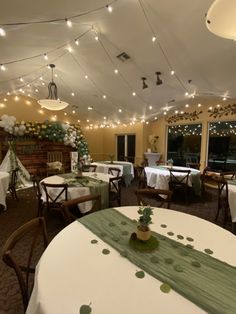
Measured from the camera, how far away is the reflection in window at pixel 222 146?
6.11 m

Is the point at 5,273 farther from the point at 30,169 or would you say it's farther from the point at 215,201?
the point at 30,169

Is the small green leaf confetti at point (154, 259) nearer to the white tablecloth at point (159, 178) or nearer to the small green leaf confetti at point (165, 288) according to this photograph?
the small green leaf confetti at point (165, 288)

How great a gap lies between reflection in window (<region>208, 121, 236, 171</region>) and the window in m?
3.10

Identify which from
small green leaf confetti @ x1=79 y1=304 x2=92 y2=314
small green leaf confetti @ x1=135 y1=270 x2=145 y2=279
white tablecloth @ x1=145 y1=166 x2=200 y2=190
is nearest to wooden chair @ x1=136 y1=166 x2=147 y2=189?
white tablecloth @ x1=145 y1=166 x2=200 y2=190

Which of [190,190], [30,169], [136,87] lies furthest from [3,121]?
[190,190]

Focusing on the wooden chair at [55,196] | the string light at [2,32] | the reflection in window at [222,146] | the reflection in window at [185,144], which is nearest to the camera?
the string light at [2,32]

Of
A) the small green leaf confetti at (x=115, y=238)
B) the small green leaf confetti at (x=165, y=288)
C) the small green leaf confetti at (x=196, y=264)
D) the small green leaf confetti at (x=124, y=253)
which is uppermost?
the small green leaf confetti at (x=115, y=238)

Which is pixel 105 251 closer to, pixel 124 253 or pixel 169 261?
pixel 124 253

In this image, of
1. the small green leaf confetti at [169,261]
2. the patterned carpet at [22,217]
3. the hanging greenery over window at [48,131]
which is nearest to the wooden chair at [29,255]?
the patterned carpet at [22,217]

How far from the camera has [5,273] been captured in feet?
7.30

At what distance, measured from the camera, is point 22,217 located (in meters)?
3.78

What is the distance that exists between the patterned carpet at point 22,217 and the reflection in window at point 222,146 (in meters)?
1.51

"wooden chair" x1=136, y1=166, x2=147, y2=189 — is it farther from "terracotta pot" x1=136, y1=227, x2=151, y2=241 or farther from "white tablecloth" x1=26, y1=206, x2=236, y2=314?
"terracotta pot" x1=136, y1=227, x2=151, y2=241

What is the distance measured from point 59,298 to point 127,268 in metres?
0.39
